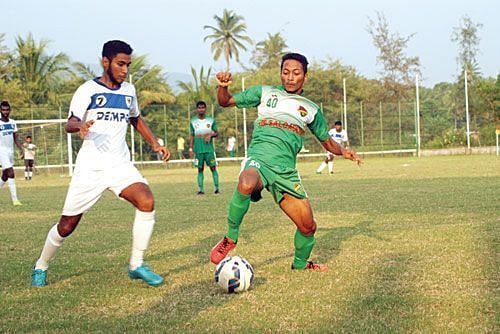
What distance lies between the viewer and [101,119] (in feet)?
20.4

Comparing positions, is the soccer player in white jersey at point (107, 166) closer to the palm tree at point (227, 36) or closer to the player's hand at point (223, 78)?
the player's hand at point (223, 78)

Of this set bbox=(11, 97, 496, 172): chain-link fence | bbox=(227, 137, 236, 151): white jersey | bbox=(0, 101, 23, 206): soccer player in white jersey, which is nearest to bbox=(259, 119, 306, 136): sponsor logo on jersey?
bbox=(0, 101, 23, 206): soccer player in white jersey

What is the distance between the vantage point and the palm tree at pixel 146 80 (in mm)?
47500

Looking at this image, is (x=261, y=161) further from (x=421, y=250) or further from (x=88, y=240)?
(x=88, y=240)

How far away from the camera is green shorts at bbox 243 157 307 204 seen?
644cm

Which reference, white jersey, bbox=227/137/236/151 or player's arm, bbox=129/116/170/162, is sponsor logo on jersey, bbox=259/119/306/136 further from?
white jersey, bbox=227/137/236/151

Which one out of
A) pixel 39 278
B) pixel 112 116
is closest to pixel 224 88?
pixel 112 116

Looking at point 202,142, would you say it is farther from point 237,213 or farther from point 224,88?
point 237,213

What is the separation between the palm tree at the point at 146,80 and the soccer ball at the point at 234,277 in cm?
4150

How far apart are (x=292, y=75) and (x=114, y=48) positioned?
64.3 inches

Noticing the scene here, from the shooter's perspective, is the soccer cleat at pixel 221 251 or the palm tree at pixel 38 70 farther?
the palm tree at pixel 38 70

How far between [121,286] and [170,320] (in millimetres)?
1440

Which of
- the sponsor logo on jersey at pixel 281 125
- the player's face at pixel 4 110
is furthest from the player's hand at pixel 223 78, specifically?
the player's face at pixel 4 110

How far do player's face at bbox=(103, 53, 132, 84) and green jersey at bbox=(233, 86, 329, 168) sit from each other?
42.4 inches
